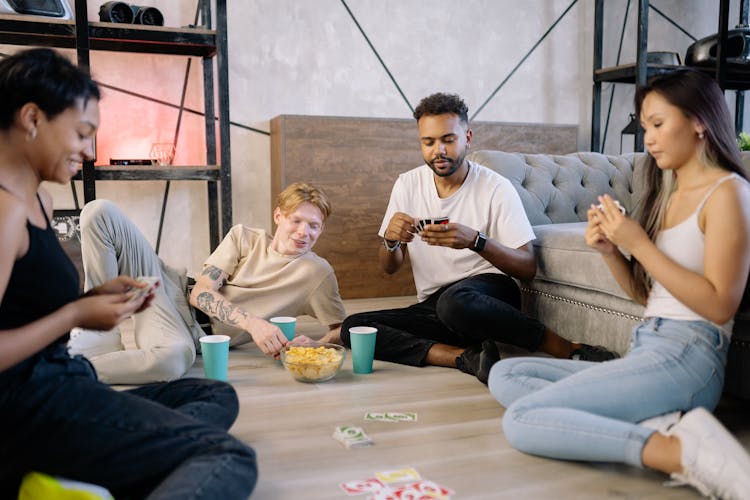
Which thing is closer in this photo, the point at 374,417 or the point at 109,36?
the point at 374,417

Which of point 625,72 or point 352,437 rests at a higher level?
point 625,72

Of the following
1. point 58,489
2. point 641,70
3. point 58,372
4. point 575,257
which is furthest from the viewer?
point 641,70

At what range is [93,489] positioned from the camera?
1236 mm

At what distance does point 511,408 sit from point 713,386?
18.9 inches

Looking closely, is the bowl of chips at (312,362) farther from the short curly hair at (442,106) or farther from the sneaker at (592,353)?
the short curly hair at (442,106)

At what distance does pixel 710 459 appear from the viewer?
4.67 feet

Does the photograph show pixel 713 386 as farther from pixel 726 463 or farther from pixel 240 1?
pixel 240 1

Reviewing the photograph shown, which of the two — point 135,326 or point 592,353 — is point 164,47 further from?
point 592,353

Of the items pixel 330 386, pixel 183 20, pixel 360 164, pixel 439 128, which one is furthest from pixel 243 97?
pixel 330 386

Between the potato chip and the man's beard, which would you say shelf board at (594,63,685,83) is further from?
the potato chip

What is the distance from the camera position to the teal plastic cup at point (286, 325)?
2607 millimetres

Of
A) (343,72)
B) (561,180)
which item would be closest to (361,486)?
(561,180)

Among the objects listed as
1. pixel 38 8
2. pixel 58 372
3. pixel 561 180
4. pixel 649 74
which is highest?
pixel 38 8

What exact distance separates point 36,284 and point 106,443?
12.6 inches
